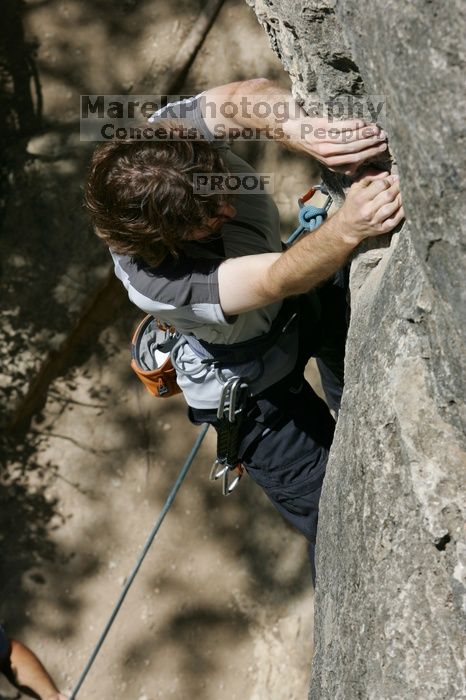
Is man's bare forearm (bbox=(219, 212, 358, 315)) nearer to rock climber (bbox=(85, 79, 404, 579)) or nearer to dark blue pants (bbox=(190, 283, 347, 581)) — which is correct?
rock climber (bbox=(85, 79, 404, 579))

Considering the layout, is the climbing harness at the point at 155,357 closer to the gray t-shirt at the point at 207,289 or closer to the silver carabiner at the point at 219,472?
the gray t-shirt at the point at 207,289

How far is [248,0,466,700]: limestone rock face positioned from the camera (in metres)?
1.31

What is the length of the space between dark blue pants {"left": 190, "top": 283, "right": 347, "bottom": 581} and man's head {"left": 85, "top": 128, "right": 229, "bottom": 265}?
0.57 m

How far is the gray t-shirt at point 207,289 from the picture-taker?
81.0 inches

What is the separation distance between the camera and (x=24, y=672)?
3.45 metres

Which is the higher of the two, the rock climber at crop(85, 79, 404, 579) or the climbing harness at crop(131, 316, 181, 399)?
the rock climber at crop(85, 79, 404, 579)

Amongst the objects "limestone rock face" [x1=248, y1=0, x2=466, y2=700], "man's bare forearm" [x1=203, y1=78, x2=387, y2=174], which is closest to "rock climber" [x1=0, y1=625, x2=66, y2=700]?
"limestone rock face" [x1=248, y1=0, x2=466, y2=700]

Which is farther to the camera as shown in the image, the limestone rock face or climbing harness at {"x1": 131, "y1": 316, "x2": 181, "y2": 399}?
climbing harness at {"x1": 131, "y1": 316, "x2": 181, "y2": 399}

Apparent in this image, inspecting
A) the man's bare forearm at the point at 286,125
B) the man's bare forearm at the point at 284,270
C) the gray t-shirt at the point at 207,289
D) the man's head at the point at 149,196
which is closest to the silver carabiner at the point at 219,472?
the gray t-shirt at the point at 207,289

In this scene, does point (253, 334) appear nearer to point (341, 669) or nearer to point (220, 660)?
point (341, 669)

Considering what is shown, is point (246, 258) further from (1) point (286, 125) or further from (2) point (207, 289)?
(1) point (286, 125)

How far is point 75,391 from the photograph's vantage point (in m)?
4.71

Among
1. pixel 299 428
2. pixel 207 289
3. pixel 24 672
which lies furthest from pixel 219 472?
pixel 24 672

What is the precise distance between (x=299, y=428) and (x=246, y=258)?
2.38 feet
